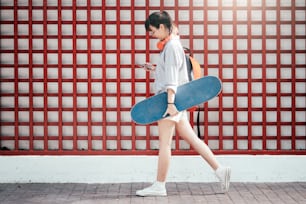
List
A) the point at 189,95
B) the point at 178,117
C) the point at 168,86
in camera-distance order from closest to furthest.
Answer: the point at 168,86
the point at 189,95
the point at 178,117

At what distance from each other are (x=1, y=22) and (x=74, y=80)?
3.50 ft

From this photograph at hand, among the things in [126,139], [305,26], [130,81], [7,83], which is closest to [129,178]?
[126,139]

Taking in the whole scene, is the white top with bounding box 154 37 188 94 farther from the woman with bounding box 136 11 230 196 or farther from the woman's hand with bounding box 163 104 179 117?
the woman's hand with bounding box 163 104 179 117

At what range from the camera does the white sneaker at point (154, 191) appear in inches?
322

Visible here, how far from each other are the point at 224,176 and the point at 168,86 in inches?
45.8

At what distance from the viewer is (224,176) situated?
8.25 m

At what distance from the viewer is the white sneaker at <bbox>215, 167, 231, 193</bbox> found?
8.25 meters

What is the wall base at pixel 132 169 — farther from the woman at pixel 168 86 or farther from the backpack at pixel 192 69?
the backpack at pixel 192 69

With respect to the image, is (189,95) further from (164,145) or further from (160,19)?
(160,19)

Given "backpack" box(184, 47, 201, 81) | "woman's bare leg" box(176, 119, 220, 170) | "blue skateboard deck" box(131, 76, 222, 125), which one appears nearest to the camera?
"blue skateboard deck" box(131, 76, 222, 125)

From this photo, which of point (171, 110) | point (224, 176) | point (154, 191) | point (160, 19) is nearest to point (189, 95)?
point (171, 110)

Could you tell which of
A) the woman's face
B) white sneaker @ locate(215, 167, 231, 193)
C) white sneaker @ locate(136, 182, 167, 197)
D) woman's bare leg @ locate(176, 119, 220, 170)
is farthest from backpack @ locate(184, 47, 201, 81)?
white sneaker @ locate(136, 182, 167, 197)

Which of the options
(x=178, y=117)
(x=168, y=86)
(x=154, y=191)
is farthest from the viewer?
(x=154, y=191)

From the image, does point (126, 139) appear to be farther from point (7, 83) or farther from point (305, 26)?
point (305, 26)
